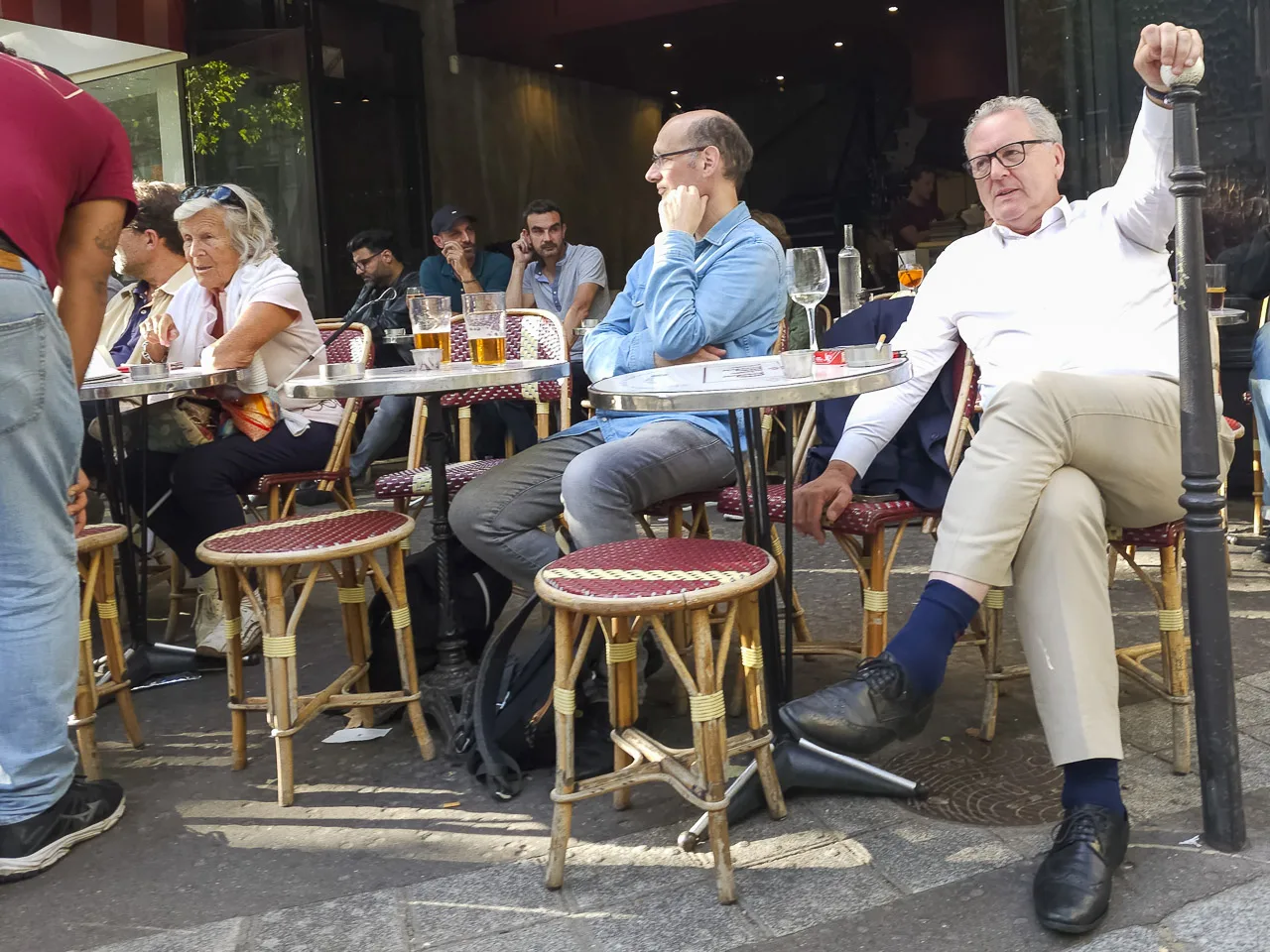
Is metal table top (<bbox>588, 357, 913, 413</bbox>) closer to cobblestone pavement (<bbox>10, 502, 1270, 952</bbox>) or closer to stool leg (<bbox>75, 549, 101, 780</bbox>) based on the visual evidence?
cobblestone pavement (<bbox>10, 502, 1270, 952</bbox>)

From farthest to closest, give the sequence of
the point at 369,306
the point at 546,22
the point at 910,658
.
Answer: the point at 546,22 → the point at 369,306 → the point at 910,658

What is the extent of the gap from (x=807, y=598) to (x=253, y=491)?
1.84 m

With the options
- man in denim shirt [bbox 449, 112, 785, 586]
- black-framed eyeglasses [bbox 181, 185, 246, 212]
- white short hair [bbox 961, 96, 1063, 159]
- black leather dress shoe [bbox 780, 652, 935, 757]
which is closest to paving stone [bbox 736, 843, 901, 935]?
black leather dress shoe [bbox 780, 652, 935, 757]

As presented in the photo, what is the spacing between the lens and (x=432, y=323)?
115 inches

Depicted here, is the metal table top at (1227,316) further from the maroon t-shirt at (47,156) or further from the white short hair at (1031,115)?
the maroon t-shirt at (47,156)

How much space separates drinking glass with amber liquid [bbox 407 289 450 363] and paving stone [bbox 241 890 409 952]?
1319 millimetres

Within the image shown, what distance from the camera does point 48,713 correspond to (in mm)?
2350

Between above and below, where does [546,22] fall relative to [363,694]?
above

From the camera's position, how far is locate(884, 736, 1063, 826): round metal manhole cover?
224 cm

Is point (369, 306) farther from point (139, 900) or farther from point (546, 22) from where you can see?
point (139, 900)

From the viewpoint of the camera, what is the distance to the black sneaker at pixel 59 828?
2.29 m

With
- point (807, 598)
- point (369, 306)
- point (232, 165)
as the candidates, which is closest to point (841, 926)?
point (807, 598)

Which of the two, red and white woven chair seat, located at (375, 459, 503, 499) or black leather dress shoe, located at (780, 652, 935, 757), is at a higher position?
red and white woven chair seat, located at (375, 459, 503, 499)

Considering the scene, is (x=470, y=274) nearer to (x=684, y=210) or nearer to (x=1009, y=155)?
(x=684, y=210)
